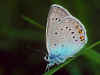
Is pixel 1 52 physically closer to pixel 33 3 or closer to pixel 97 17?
pixel 33 3

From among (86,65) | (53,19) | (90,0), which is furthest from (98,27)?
(53,19)

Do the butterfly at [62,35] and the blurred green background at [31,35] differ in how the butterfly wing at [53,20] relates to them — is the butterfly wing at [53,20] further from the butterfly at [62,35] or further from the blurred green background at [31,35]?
the blurred green background at [31,35]

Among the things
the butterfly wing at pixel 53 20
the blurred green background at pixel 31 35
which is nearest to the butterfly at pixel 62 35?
the butterfly wing at pixel 53 20

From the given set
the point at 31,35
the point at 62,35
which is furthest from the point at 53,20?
the point at 31,35

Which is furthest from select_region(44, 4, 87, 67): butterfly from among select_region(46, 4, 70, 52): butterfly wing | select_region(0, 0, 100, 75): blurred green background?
select_region(0, 0, 100, 75): blurred green background

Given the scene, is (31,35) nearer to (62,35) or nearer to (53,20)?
(62,35)

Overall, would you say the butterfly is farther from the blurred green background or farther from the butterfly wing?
the blurred green background
